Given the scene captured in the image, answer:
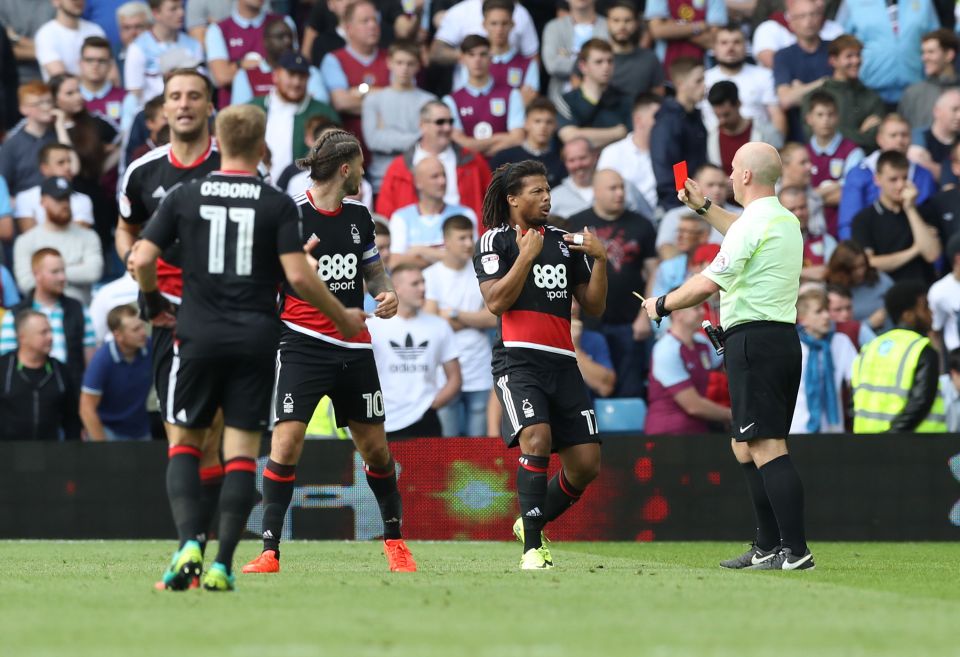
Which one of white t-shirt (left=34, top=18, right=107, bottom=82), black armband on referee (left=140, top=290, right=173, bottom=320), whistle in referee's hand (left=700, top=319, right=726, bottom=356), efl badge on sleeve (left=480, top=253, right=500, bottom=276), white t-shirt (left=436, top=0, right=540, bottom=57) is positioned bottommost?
whistle in referee's hand (left=700, top=319, right=726, bottom=356)

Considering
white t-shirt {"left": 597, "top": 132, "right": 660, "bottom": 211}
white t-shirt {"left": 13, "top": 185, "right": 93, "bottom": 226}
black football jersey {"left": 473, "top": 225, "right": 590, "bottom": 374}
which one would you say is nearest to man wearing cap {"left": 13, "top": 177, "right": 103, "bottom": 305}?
white t-shirt {"left": 13, "top": 185, "right": 93, "bottom": 226}

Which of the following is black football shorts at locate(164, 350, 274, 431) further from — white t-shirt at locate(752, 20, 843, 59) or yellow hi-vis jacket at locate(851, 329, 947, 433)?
white t-shirt at locate(752, 20, 843, 59)

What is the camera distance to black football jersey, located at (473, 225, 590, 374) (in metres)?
9.05

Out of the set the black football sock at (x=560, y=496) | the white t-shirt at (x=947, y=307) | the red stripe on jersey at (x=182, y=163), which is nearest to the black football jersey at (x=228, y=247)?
the red stripe on jersey at (x=182, y=163)

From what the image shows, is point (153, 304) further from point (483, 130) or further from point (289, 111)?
point (483, 130)

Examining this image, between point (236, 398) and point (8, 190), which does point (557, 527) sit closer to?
point (236, 398)

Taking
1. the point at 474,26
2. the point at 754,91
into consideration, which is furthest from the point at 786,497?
the point at 474,26

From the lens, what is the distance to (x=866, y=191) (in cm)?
1536

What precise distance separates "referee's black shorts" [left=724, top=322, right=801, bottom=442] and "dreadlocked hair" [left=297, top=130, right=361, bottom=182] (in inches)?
93.6

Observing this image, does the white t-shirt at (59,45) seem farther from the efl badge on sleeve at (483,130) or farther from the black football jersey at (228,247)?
the black football jersey at (228,247)

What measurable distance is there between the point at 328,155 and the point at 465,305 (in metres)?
5.58

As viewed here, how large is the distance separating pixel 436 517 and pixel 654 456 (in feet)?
5.87

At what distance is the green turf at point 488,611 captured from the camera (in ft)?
17.2

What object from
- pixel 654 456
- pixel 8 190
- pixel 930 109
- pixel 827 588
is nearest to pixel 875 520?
pixel 654 456
